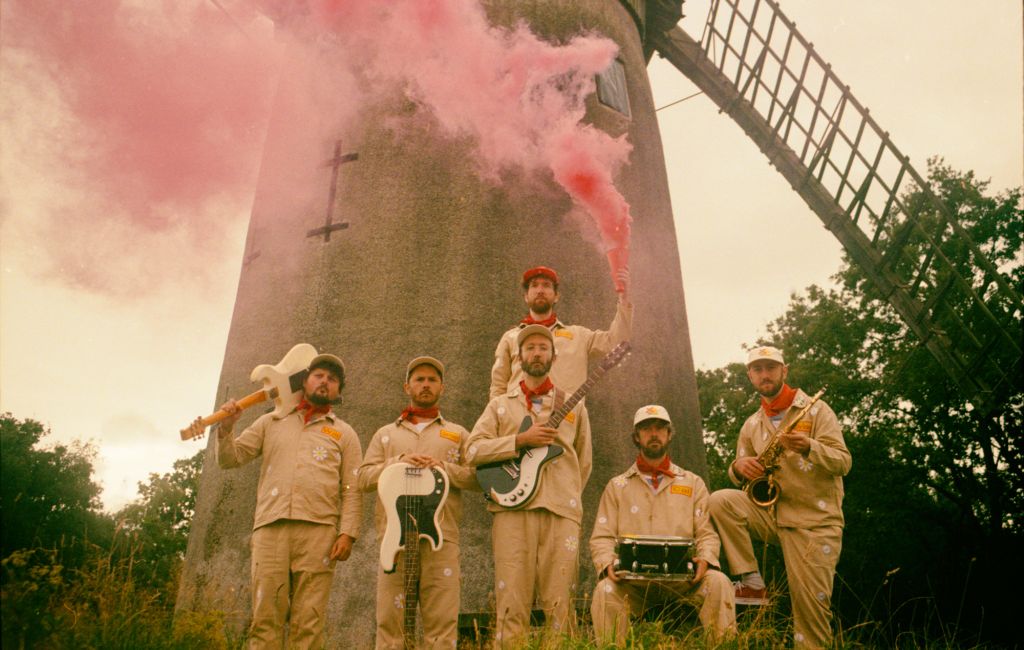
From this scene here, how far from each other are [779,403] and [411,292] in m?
3.55

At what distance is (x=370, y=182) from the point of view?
323 inches

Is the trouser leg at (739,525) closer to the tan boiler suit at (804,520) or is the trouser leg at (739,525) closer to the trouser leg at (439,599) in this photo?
the tan boiler suit at (804,520)

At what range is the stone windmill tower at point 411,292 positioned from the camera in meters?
7.22

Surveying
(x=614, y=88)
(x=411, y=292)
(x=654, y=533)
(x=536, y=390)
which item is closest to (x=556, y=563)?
(x=654, y=533)

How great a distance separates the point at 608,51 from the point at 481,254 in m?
3.43

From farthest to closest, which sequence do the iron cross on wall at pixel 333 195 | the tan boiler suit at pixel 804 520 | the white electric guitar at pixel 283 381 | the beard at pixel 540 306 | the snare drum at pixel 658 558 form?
the iron cross on wall at pixel 333 195, the beard at pixel 540 306, the white electric guitar at pixel 283 381, the tan boiler suit at pixel 804 520, the snare drum at pixel 658 558

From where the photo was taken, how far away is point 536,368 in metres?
5.46

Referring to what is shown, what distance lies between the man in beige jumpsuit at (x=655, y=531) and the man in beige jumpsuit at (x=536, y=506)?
230 millimetres

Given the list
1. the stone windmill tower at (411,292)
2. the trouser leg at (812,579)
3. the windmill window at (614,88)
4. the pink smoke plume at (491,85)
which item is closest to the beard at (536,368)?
the stone windmill tower at (411,292)

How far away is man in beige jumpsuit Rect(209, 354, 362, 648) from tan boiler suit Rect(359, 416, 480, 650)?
0.21 metres

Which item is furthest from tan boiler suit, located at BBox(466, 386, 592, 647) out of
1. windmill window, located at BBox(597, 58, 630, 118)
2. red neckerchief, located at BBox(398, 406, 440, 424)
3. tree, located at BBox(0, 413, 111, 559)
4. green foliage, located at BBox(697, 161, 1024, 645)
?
green foliage, located at BBox(697, 161, 1024, 645)

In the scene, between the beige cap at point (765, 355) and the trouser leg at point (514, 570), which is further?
the beige cap at point (765, 355)

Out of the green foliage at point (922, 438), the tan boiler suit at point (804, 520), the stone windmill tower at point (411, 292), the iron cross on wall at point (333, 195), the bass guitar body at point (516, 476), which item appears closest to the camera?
the bass guitar body at point (516, 476)

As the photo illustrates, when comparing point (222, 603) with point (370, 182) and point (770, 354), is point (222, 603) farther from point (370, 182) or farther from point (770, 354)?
point (770, 354)
